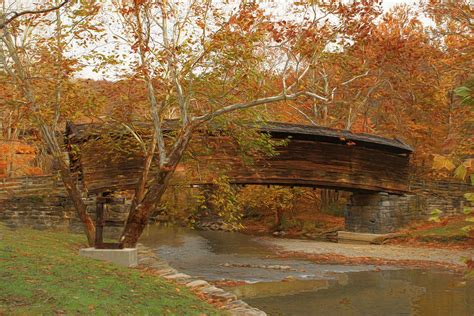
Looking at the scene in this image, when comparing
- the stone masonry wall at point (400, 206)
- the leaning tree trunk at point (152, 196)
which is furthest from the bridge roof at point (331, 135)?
the leaning tree trunk at point (152, 196)

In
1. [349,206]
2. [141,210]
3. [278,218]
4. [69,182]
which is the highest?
[69,182]

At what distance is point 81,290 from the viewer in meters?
7.13

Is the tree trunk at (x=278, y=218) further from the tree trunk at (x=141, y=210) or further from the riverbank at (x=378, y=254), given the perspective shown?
the tree trunk at (x=141, y=210)

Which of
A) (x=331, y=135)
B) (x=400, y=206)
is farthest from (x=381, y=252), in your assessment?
(x=400, y=206)

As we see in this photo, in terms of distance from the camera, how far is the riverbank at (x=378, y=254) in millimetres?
16797

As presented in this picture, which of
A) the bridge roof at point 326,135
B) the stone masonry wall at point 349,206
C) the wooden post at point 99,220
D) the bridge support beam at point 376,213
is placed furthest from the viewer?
the bridge support beam at point 376,213

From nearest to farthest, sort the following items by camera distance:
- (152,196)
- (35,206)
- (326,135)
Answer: (152,196) → (35,206) → (326,135)

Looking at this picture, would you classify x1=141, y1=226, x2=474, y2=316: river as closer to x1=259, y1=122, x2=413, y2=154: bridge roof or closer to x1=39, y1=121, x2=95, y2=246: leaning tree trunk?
x1=39, y1=121, x2=95, y2=246: leaning tree trunk

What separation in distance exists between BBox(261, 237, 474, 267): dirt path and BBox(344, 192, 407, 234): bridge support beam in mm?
3147

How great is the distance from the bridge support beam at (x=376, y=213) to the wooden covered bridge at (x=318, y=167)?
50mm

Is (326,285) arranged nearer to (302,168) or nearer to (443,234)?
(302,168)

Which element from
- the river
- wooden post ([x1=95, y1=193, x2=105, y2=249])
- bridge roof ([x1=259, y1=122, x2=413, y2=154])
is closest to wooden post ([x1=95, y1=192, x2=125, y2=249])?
wooden post ([x1=95, y1=193, x2=105, y2=249])

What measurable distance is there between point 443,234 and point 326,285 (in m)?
11.7

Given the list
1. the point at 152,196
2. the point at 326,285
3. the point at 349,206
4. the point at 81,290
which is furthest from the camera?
the point at 349,206
